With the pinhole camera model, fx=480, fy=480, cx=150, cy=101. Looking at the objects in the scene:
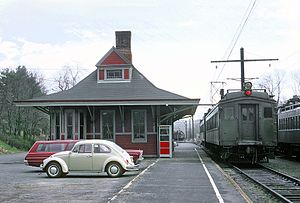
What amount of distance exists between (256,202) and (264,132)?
1129 cm

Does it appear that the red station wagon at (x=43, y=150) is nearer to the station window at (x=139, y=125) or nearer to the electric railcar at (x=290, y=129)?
the station window at (x=139, y=125)

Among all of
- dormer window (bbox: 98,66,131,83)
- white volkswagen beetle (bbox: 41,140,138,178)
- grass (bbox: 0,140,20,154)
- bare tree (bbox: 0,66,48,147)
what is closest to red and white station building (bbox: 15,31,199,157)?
dormer window (bbox: 98,66,131,83)

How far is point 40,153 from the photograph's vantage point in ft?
67.7

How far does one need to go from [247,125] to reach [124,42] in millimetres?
17047

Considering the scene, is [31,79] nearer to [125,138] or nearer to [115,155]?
[125,138]

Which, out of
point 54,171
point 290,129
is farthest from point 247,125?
point 54,171

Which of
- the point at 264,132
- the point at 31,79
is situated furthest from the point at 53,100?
the point at 31,79

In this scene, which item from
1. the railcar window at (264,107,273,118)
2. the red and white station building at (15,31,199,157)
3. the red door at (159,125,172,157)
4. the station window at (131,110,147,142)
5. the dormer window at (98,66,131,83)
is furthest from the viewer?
the dormer window at (98,66,131,83)

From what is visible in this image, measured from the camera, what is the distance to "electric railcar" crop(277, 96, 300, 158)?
26717mm

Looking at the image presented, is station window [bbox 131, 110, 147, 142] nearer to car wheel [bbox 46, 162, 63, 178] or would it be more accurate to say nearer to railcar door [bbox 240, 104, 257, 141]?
railcar door [bbox 240, 104, 257, 141]

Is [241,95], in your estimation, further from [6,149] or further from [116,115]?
[6,149]

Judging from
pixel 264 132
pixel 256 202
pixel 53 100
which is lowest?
pixel 256 202

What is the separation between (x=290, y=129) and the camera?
28.6 metres

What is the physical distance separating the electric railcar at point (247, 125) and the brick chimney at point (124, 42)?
15180 mm
